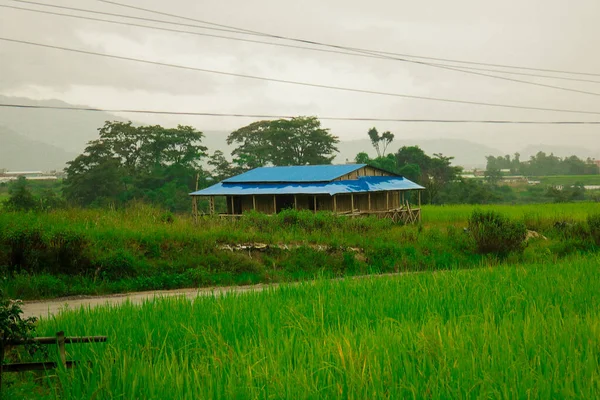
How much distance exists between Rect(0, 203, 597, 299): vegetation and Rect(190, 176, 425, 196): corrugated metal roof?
688cm

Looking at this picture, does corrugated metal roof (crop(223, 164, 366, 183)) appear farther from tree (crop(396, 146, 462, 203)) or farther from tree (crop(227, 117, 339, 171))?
tree (crop(396, 146, 462, 203))

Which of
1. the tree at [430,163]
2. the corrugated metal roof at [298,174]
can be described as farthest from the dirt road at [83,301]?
the tree at [430,163]

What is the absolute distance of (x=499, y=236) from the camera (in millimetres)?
17406

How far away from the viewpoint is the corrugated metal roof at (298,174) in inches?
1204

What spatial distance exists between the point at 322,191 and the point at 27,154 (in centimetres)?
13052

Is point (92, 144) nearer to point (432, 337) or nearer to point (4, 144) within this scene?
point (432, 337)

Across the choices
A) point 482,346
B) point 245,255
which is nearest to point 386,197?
point 245,255

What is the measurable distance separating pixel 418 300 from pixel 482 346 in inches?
98.1

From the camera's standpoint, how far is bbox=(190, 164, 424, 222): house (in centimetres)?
2891

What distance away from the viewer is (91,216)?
58.0 ft

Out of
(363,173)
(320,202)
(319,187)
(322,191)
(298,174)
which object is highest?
(298,174)

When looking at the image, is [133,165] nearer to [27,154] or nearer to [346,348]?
[346,348]

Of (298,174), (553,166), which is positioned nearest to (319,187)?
(298,174)

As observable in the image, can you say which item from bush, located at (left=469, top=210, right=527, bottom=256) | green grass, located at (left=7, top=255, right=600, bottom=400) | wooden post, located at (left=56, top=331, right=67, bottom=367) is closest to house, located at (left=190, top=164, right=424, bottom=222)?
bush, located at (left=469, top=210, right=527, bottom=256)
